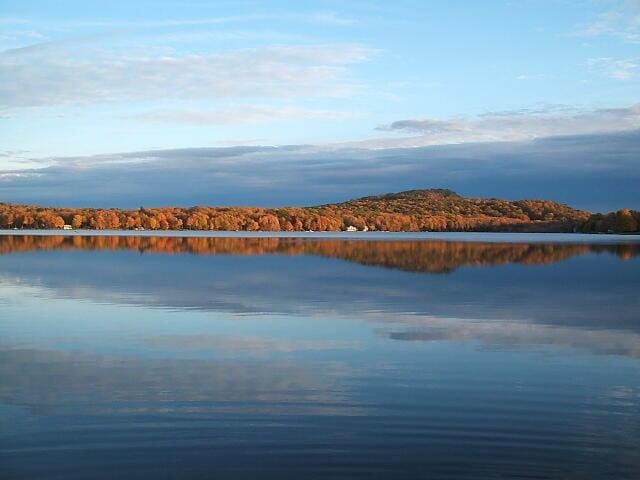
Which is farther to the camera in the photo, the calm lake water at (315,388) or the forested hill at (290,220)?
the forested hill at (290,220)

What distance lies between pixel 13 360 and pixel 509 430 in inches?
274

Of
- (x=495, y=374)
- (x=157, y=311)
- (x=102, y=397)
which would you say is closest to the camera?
(x=102, y=397)

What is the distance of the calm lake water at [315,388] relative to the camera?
692 centimetres

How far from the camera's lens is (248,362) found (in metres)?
11.1

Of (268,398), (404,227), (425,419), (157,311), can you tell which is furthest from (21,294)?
(404,227)

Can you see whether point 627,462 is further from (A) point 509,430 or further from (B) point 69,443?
(B) point 69,443

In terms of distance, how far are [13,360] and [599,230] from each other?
132560mm

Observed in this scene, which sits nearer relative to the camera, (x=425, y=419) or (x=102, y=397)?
(x=425, y=419)

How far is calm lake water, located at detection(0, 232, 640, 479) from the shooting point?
692cm

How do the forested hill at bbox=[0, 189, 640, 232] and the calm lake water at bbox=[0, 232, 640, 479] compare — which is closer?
the calm lake water at bbox=[0, 232, 640, 479]

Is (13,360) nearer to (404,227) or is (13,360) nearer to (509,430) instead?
(509,430)

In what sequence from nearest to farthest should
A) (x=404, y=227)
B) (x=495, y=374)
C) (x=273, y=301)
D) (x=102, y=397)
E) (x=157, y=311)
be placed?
(x=102, y=397)
(x=495, y=374)
(x=157, y=311)
(x=273, y=301)
(x=404, y=227)

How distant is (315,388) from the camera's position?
9516 millimetres

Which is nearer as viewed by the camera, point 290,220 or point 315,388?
point 315,388
